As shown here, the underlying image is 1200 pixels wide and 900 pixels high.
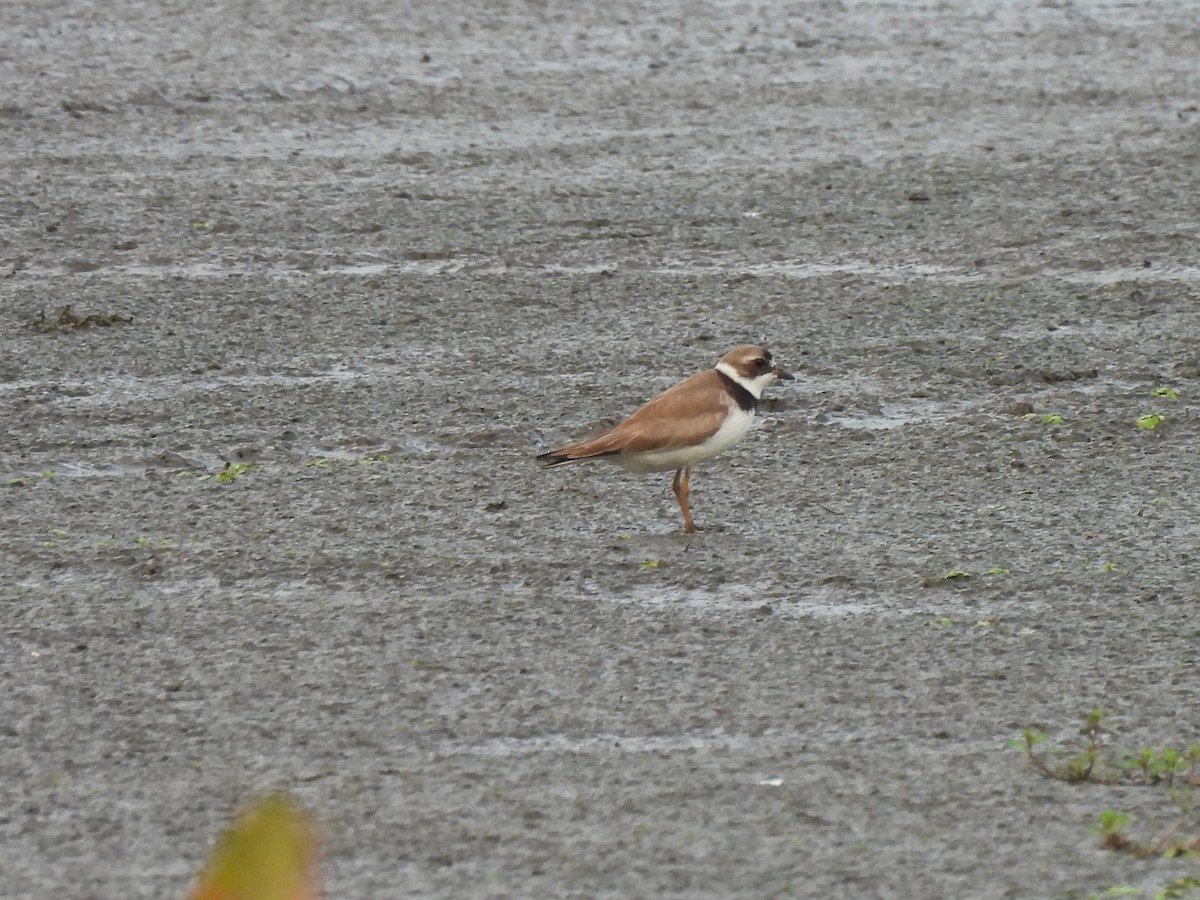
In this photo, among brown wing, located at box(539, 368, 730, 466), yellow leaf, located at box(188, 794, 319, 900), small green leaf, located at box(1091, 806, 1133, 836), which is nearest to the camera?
yellow leaf, located at box(188, 794, 319, 900)

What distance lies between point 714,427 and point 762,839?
2533 mm

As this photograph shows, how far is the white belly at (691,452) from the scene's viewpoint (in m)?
6.88

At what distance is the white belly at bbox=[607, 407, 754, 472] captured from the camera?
6.88 metres

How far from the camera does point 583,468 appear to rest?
7.69m

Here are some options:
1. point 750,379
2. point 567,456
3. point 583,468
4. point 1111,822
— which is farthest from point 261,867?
point 583,468

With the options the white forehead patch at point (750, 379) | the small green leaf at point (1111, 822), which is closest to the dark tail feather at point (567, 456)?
the white forehead patch at point (750, 379)

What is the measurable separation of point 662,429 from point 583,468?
2.94 feet

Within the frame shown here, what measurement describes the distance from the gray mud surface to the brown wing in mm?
296

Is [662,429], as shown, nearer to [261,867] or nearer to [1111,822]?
[1111,822]

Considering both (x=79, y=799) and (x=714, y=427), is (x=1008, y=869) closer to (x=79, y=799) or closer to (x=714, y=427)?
(x=79, y=799)

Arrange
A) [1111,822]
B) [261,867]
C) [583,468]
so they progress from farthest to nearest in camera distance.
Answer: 1. [583,468]
2. [1111,822]
3. [261,867]

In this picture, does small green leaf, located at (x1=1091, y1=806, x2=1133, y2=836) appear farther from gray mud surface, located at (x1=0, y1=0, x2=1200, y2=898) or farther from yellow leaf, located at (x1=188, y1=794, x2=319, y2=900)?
yellow leaf, located at (x1=188, y1=794, x2=319, y2=900)

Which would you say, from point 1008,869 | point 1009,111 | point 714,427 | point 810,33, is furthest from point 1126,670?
point 810,33

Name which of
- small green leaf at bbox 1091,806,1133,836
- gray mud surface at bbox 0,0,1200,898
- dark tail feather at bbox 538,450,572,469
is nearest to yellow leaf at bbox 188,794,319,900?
gray mud surface at bbox 0,0,1200,898
